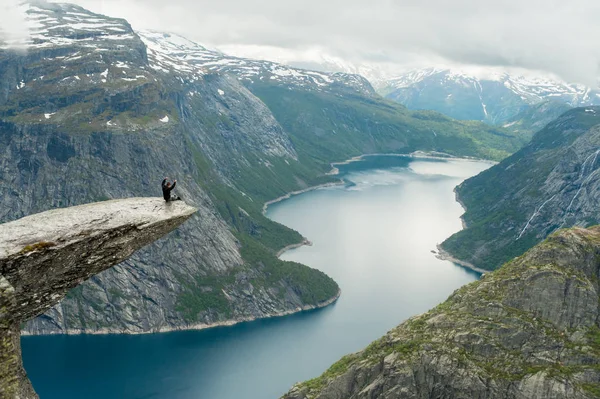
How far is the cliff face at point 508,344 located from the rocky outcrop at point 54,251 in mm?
56174

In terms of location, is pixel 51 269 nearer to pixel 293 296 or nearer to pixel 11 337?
pixel 11 337

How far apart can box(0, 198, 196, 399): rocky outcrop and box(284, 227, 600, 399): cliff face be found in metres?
56.2

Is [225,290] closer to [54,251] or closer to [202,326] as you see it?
[202,326]

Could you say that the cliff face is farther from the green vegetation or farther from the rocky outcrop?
the green vegetation

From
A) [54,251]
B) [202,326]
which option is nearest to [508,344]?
[54,251]

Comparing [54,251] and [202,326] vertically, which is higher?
[54,251]

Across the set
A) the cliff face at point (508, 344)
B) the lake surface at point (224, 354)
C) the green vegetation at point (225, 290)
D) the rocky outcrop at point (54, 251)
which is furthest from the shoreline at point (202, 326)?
the rocky outcrop at point (54, 251)

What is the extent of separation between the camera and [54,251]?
15125mm

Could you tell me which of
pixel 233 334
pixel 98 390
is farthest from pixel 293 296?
pixel 98 390

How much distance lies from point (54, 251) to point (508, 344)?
62.8 m

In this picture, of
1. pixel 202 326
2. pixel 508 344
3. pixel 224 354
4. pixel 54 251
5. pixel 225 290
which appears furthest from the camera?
pixel 225 290

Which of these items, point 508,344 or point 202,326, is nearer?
point 508,344

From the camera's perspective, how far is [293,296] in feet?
635

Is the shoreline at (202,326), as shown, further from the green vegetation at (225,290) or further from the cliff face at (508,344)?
the cliff face at (508,344)
